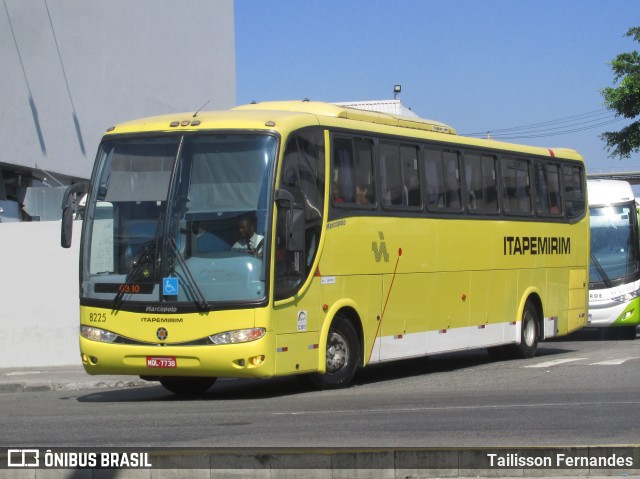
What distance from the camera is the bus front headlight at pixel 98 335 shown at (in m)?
13.9

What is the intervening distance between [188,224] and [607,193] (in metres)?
16.5

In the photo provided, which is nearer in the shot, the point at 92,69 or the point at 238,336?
the point at 238,336

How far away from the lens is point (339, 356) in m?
15.1

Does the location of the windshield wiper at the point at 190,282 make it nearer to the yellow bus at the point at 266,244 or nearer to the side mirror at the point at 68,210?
the yellow bus at the point at 266,244

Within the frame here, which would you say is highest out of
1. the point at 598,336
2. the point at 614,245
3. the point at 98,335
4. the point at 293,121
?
the point at 293,121

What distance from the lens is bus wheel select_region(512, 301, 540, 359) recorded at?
20297 mm

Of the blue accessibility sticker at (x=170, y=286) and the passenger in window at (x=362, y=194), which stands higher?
the passenger in window at (x=362, y=194)

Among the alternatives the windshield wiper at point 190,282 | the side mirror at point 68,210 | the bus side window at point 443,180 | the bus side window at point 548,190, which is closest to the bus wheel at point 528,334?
the bus side window at point 548,190

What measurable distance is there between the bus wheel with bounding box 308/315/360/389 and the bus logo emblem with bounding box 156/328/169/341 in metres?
2.19

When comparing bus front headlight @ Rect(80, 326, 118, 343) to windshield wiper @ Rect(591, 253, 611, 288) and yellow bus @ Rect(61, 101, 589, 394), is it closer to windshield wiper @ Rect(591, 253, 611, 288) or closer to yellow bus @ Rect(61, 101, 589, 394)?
yellow bus @ Rect(61, 101, 589, 394)

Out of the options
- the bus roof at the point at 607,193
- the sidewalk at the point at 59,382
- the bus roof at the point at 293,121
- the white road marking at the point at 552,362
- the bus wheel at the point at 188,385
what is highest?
the bus roof at the point at 293,121

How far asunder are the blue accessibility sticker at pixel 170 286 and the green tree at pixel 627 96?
2539 centimetres

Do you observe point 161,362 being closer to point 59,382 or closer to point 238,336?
point 238,336

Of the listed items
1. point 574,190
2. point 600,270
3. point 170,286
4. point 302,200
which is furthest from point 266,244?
point 600,270
